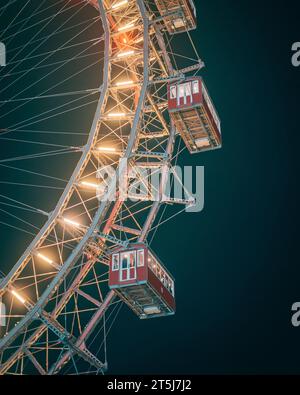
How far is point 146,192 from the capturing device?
30234 mm

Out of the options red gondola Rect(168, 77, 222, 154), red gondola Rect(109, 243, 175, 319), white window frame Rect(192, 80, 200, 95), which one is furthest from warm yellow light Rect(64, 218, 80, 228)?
white window frame Rect(192, 80, 200, 95)

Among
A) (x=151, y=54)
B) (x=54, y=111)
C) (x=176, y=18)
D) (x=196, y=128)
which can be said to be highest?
(x=54, y=111)

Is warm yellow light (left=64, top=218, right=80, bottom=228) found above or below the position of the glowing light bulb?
below

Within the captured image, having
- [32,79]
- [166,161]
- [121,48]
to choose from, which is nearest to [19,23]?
[32,79]

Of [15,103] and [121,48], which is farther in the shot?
[15,103]

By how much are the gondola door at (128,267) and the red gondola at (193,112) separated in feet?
20.2

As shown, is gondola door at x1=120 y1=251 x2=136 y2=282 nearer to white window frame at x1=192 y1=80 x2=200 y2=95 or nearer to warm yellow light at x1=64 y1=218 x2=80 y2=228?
warm yellow light at x1=64 y1=218 x2=80 y2=228

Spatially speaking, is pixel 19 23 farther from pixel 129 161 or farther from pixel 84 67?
pixel 129 161

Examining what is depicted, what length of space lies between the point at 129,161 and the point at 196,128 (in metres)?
3.48

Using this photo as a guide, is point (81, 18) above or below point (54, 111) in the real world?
above

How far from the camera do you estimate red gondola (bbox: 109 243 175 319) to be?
26828 millimetres

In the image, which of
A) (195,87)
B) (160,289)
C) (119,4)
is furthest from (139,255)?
(119,4)

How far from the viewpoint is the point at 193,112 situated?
28953 millimetres
